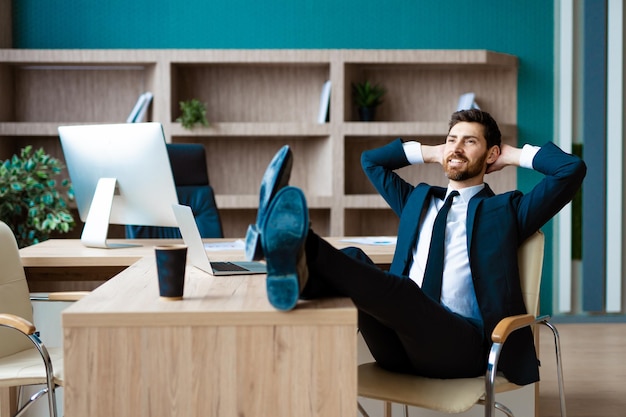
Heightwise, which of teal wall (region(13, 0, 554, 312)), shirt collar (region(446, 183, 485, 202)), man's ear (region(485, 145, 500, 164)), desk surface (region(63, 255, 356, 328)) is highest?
teal wall (region(13, 0, 554, 312))

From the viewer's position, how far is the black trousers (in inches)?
67.2

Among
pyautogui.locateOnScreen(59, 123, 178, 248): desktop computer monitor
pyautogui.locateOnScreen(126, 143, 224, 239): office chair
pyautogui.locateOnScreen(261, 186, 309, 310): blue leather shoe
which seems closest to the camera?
pyautogui.locateOnScreen(261, 186, 309, 310): blue leather shoe

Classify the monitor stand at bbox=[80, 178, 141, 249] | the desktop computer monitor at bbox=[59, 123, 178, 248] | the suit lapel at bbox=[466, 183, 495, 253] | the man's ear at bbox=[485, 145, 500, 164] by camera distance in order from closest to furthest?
1. the suit lapel at bbox=[466, 183, 495, 253]
2. the man's ear at bbox=[485, 145, 500, 164]
3. the desktop computer monitor at bbox=[59, 123, 178, 248]
4. the monitor stand at bbox=[80, 178, 141, 249]

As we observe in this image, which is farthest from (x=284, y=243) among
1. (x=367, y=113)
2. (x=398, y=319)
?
(x=367, y=113)

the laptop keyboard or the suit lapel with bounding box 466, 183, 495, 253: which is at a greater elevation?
the suit lapel with bounding box 466, 183, 495, 253

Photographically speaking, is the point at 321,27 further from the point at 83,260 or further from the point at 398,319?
the point at 398,319

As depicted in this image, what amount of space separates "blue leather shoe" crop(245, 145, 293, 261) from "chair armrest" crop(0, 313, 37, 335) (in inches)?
29.7

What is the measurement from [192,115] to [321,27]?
100 centimetres

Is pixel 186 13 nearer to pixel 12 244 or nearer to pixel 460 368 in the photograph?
pixel 12 244

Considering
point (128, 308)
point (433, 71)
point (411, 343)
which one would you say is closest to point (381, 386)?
point (411, 343)

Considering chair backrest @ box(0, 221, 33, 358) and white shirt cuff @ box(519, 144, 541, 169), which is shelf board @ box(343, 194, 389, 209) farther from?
chair backrest @ box(0, 221, 33, 358)

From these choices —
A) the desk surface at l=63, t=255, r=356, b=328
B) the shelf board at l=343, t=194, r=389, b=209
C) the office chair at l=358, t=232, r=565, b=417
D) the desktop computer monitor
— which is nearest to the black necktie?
the office chair at l=358, t=232, r=565, b=417

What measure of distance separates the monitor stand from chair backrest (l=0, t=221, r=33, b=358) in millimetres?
493

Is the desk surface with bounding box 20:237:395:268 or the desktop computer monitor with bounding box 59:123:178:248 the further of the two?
the desktop computer monitor with bounding box 59:123:178:248
